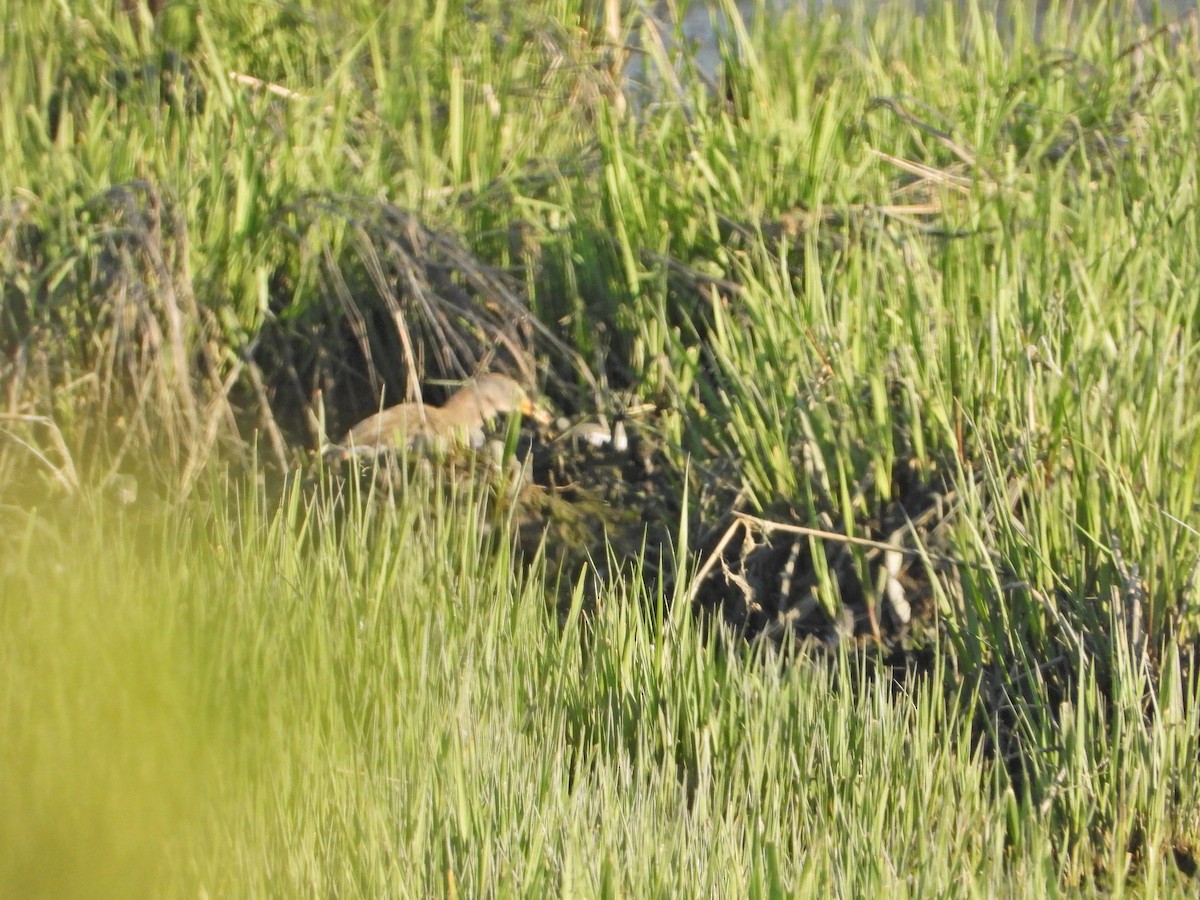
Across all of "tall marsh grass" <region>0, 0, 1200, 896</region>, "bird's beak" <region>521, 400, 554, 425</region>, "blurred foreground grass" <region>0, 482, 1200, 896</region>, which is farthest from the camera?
"bird's beak" <region>521, 400, 554, 425</region>

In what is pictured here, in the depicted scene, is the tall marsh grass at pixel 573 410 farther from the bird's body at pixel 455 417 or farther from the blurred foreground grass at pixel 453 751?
the bird's body at pixel 455 417

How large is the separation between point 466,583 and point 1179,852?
1110 millimetres

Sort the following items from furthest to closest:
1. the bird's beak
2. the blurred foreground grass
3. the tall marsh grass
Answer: the bird's beak < the tall marsh grass < the blurred foreground grass

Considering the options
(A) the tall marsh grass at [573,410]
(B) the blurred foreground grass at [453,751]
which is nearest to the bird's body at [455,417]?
(A) the tall marsh grass at [573,410]

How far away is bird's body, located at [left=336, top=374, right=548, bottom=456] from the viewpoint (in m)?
3.23

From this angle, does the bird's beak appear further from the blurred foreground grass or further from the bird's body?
the blurred foreground grass

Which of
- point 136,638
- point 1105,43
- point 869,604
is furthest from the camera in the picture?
point 1105,43

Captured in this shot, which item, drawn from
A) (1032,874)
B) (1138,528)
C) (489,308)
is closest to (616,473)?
(489,308)

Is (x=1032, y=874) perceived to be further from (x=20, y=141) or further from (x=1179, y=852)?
(x=20, y=141)

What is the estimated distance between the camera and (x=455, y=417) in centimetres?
342

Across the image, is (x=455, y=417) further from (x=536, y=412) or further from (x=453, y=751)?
(x=453, y=751)

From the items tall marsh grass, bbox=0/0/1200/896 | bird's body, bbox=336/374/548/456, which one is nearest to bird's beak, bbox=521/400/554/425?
bird's body, bbox=336/374/548/456

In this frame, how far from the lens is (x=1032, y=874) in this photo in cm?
165

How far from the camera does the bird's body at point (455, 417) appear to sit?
3.23m
